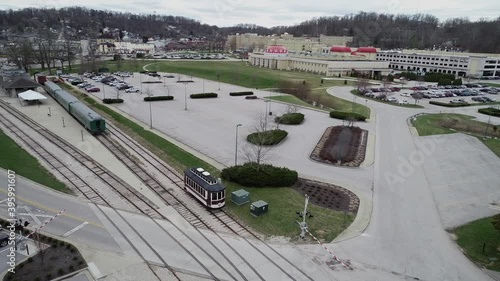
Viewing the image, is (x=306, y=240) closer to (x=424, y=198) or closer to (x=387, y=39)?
(x=424, y=198)

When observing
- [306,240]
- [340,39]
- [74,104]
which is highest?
[340,39]

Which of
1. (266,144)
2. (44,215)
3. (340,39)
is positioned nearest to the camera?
(44,215)

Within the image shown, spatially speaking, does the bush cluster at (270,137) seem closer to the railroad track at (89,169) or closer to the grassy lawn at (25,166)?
the railroad track at (89,169)

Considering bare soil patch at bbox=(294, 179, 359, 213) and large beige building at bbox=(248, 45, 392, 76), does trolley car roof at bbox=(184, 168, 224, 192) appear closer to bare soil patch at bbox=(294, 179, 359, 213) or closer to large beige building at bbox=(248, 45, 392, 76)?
bare soil patch at bbox=(294, 179, 359, 213)

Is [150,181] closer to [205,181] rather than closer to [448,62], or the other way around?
[205,181]

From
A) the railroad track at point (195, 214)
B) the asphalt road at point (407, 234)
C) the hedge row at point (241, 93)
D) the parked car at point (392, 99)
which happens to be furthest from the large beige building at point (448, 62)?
the railroad track at point (195, 214)

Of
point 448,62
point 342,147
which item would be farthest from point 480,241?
point 448,62

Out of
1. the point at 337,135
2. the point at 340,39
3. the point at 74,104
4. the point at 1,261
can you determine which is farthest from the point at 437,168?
the point at 340,39
